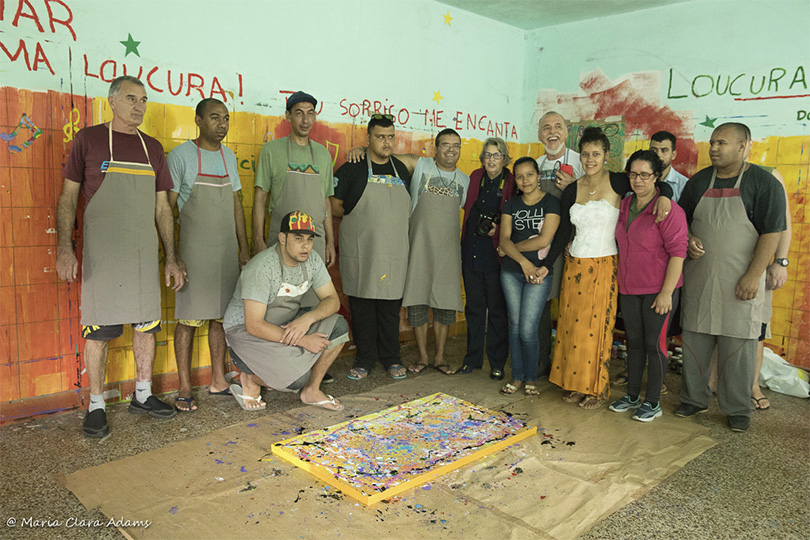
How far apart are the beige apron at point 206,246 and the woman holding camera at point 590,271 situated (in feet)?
6.20

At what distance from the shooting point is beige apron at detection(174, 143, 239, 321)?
3324 millimetres

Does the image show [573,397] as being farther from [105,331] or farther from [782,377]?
[105,331]

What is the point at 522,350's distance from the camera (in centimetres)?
376

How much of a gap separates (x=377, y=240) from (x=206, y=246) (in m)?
1.09

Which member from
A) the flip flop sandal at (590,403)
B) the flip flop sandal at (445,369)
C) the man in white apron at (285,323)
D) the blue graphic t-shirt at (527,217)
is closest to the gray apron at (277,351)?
the man in white apron at (285,323)

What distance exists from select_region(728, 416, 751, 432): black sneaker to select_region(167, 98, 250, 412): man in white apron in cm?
288

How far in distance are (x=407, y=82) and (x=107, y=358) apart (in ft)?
9.48

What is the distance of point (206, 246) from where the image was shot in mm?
3361

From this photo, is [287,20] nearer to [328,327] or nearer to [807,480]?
[328,327]

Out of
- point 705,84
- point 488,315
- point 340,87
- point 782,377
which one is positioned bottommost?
point 782,377

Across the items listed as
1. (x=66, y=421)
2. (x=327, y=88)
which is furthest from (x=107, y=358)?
(x=327, y=88)

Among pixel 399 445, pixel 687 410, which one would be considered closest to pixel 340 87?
pixel 399 445

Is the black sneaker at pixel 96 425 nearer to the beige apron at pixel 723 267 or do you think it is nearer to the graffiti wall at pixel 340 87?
the graffiti wall at pixel 340 87

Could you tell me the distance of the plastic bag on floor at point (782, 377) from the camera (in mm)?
3871
